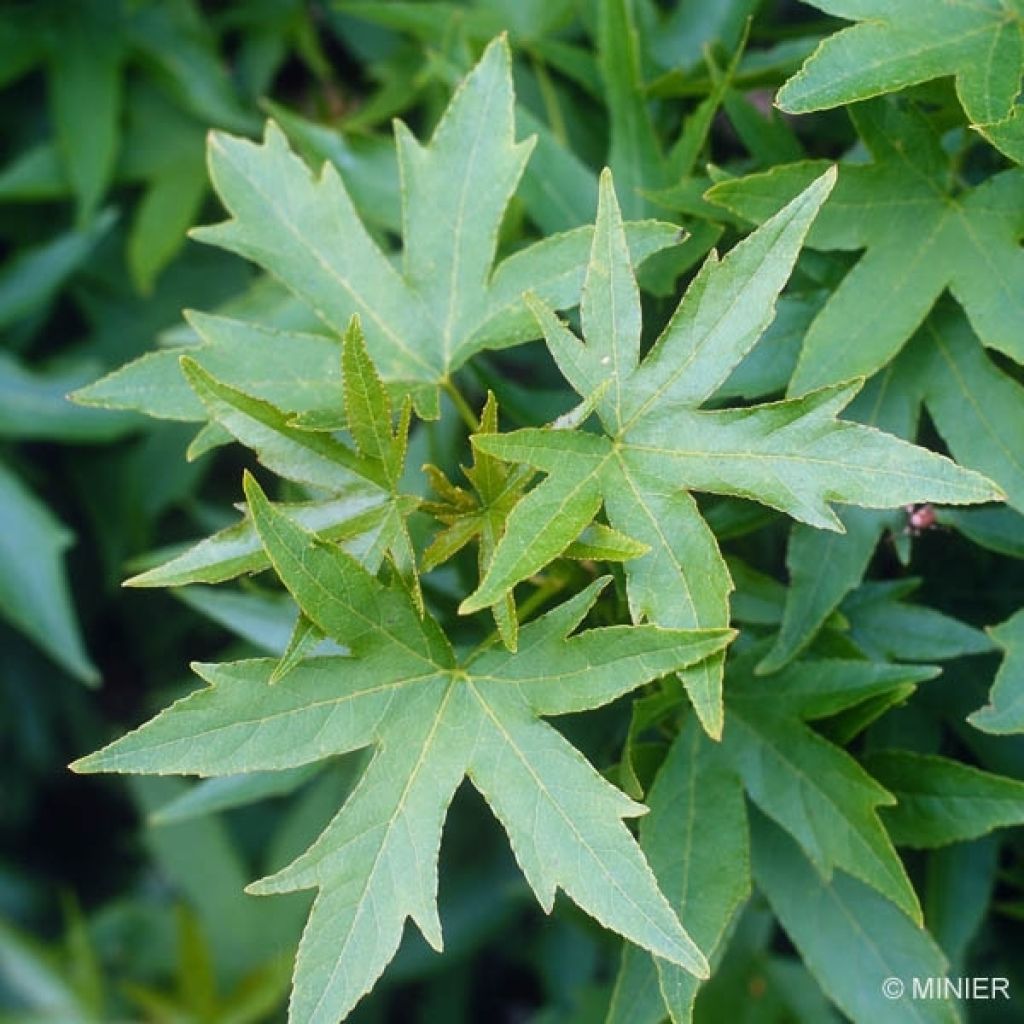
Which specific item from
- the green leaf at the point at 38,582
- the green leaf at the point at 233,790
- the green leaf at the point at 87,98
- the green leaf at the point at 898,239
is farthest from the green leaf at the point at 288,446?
the green leaf at the point at 87,98

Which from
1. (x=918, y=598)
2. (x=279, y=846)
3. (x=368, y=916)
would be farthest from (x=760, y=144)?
(x=279, y=846)

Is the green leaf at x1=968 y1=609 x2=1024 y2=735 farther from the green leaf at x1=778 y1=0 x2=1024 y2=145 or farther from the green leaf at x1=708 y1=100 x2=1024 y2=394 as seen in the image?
the green leaf at x1=778 y1=0 x2=1024 y2=145

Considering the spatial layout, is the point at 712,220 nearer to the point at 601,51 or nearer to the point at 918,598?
the point at 601,51

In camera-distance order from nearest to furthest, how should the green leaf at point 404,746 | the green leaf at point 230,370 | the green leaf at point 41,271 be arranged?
the green leaf at point 404,746
the green leaf at point 230,370
the green leaf at point 41,271

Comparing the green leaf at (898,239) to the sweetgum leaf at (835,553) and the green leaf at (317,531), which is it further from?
the green leaf at (317,531)

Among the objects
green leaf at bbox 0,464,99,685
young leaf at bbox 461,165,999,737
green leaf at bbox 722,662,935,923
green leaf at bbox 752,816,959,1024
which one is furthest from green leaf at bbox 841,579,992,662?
green leaf at bbox 0,464,99,685
